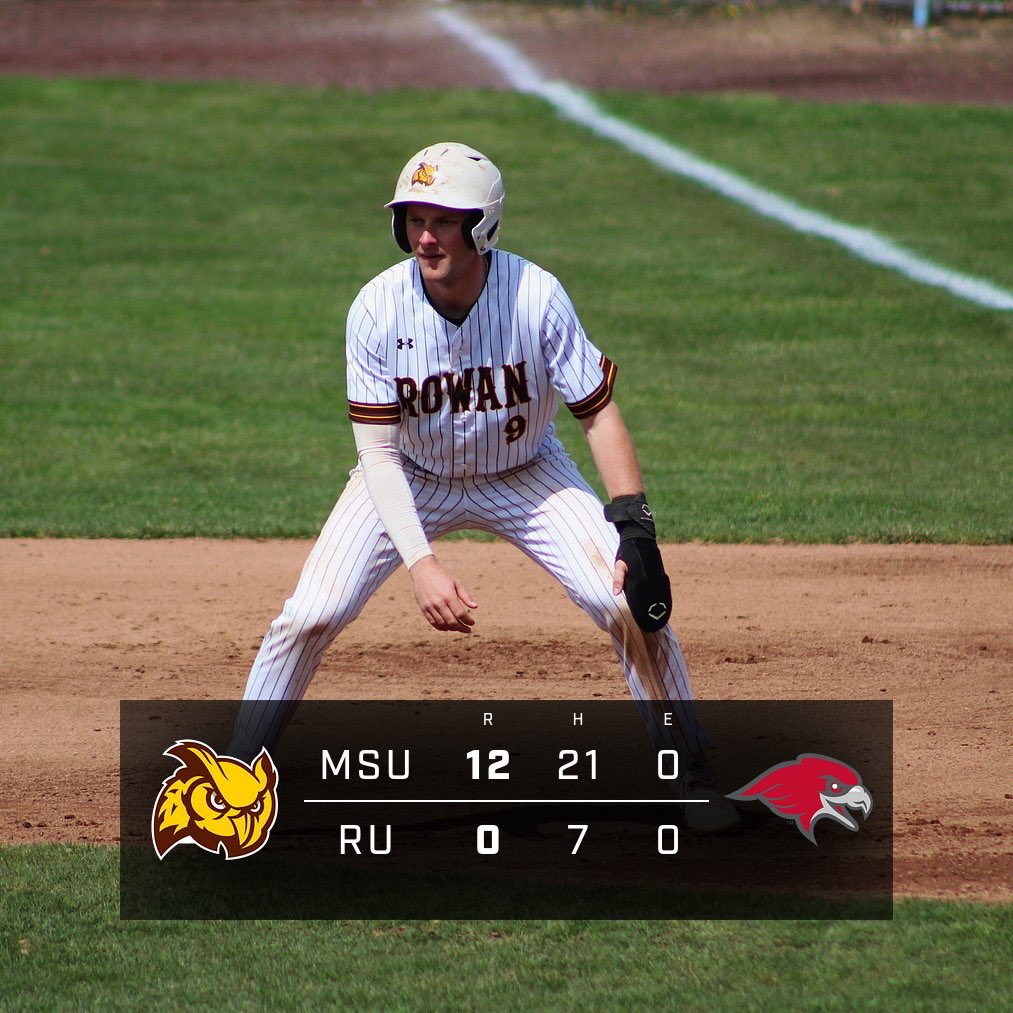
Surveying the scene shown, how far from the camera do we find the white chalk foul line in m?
13.5

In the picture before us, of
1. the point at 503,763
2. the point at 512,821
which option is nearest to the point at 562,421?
the point at 503,763

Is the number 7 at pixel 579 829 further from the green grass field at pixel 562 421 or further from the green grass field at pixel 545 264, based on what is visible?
the green grass field at pixel 545 264

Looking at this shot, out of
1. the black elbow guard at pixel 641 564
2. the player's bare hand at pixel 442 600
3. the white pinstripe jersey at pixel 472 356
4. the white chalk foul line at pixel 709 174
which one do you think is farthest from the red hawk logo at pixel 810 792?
the white chalk foul line at pixel 709 174

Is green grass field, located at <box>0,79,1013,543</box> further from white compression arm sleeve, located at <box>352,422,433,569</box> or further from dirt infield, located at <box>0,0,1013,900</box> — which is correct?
white compression arm sleeve, located at <box>352,422,433,569</box>

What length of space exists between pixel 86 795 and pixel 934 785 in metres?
2.62

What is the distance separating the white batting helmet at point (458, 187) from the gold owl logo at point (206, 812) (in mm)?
1610

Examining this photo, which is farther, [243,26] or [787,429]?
[243,26]

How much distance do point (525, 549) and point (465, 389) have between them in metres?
0.55

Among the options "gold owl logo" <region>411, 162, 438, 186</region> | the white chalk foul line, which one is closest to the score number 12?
"gold owl logo" <region>411, 162, 438, 186</region>

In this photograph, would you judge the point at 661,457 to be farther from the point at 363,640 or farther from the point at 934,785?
the point at 934,785

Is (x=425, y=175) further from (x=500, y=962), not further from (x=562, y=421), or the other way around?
(x=562, y=421)

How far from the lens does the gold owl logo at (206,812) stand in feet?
14.2

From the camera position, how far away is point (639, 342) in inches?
478

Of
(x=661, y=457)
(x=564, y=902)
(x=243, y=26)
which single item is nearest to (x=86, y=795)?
(x=564, y=902)
